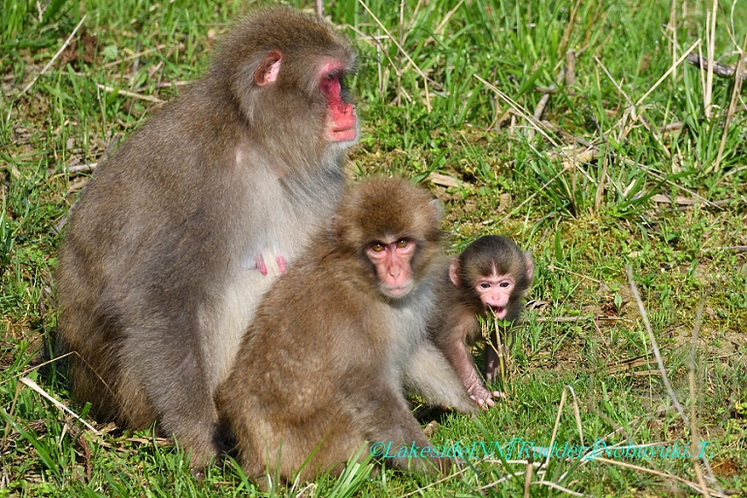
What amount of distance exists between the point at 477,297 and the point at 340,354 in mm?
1279

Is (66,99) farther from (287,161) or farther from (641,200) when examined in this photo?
(641,200)

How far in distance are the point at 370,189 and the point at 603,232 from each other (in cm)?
274

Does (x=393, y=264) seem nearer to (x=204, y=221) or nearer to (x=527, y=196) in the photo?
(x=204, y=221)

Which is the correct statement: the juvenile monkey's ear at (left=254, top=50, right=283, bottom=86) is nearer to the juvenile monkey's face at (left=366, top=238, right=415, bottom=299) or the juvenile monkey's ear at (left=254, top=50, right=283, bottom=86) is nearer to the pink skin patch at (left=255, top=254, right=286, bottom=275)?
the pink skin patch at (left=255, top=254, right=286, bottom=275)

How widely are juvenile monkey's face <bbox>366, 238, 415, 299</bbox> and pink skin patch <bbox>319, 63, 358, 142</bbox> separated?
89 centimetres

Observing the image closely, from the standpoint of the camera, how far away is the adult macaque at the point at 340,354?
5328 millimetres

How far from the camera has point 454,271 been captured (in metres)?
6.37

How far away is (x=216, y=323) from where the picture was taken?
5754mm

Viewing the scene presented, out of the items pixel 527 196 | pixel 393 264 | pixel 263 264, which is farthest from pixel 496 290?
pixel 527 196

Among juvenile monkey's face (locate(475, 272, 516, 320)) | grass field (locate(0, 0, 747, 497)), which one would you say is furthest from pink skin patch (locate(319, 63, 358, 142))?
grass field (locate(0, 0, 747, 497))

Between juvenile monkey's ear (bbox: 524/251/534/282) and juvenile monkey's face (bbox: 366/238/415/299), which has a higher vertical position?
juvenile monkey's face (bbox: 366/238/415/299)

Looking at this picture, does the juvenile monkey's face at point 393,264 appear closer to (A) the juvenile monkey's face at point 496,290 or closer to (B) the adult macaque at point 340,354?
(B) the adult macaque at point 340,354

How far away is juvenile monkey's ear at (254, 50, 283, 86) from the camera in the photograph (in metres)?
5.80

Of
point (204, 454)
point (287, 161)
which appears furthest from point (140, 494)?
point (287, 161)
